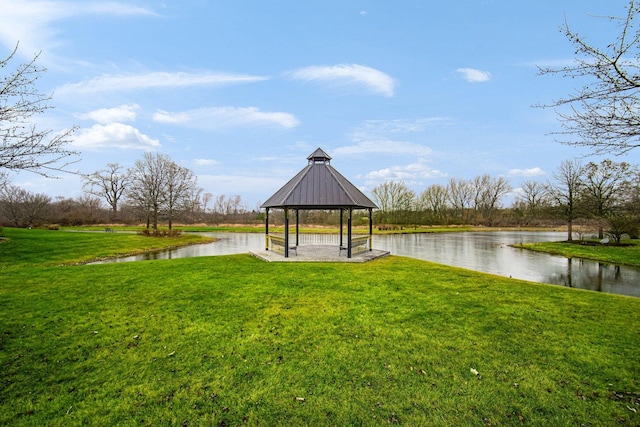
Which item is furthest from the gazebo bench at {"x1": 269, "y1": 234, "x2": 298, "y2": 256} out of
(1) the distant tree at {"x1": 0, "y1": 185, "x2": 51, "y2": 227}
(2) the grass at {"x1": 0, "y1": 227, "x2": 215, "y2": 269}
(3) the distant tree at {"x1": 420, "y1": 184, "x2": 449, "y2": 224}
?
(3) the distant tree at {"x1": 420, "y1": 184, "x2": 449, "y2": 224}

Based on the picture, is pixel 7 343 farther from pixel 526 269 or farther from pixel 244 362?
pixel 526 269

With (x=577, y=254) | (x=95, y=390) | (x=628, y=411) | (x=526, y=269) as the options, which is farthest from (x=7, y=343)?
(x=577, y=254)

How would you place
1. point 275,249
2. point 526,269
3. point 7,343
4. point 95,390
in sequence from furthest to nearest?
point 275,249
point 526,269
point 7,343
point 95,390

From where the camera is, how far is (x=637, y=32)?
3.41m

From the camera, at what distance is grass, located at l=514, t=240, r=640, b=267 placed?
17016 mm

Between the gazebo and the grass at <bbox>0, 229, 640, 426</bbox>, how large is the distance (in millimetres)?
5290

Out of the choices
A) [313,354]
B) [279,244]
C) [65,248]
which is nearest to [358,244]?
[279,244]

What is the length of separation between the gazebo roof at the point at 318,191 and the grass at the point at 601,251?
14.9m

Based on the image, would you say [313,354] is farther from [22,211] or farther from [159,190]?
[22,211]

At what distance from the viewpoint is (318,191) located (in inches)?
550

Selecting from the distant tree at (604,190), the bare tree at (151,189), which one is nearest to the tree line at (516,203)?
the distant tree at (604,190)

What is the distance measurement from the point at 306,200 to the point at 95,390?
10.3 m

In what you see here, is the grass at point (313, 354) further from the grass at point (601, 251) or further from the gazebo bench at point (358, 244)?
the grass at point (601, 251)

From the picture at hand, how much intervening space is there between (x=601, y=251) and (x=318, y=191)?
19602 mm
